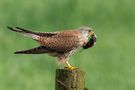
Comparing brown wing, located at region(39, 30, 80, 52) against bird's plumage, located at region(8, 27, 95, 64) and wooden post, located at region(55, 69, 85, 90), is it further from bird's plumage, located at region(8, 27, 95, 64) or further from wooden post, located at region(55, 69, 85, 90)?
wooden post, located at region(55, 69, 85, 90)

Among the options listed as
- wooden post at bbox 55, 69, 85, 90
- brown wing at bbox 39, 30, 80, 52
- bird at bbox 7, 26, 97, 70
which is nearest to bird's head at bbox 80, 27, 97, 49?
bird at bbox 7, 26, 97, 70

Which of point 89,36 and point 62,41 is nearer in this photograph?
point 89,36

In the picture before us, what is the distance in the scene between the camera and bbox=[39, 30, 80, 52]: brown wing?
919 centimetres

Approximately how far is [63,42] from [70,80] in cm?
150

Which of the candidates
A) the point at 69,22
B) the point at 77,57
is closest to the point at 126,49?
the point at 77,57

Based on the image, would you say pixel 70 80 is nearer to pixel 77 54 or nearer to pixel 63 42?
pixel 63 42

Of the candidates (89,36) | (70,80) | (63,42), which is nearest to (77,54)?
(63,42)

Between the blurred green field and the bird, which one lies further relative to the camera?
the blurred green field

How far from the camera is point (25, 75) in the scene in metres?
13.7

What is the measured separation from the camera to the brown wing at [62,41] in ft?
30.1

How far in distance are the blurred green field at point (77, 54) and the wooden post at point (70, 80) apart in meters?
5.11

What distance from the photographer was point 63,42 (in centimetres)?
938

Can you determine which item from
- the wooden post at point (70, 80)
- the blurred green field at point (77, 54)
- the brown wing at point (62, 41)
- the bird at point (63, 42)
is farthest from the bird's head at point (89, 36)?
the blurred green field at point (77, 54)

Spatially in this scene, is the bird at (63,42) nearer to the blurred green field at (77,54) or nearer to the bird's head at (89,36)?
the bird's head at (89,36)
